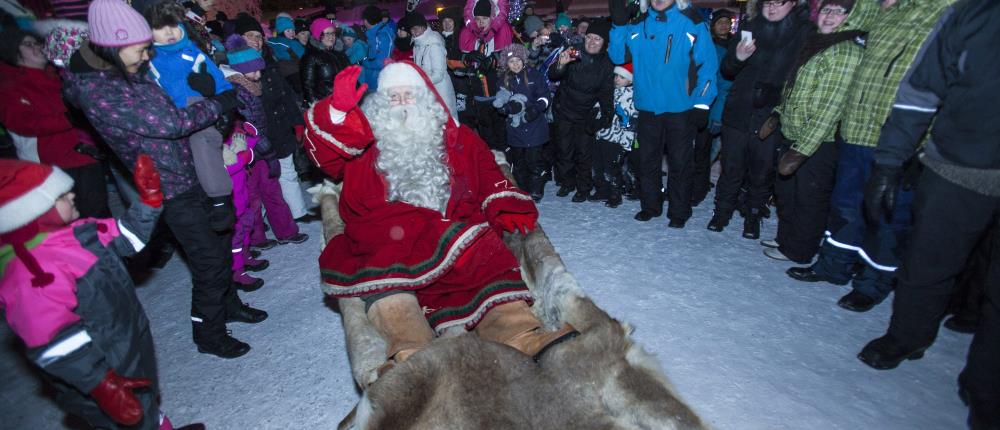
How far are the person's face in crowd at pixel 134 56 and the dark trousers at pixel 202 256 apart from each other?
25.6 inches

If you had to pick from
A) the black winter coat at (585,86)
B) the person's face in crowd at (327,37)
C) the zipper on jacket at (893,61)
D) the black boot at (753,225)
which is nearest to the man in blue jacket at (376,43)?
the person's face in crowd at (327,37)

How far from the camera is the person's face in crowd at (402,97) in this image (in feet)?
9.32

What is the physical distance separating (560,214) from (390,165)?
2729 millimetres

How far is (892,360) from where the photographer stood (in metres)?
2.66

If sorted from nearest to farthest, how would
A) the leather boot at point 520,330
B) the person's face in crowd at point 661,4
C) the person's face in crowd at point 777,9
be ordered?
the leather boot at point 520,330
the person's face in crowd at point 777,9
the person's face in crowd at point 661,4

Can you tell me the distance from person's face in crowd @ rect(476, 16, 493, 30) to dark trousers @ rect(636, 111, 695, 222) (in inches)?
98.6

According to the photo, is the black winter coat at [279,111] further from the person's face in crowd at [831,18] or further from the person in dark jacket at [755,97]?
the person's face in crowd at [831,18]

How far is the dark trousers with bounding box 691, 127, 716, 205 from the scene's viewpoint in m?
4.88

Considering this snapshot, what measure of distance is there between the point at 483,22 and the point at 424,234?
4.22 m

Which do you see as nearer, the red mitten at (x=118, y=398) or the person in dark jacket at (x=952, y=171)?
the red mitten at (x=118, y=398)

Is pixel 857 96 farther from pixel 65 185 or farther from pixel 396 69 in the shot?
pixel 65 185

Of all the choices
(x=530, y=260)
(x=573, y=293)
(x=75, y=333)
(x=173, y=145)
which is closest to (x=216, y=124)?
(x=173, y=145)

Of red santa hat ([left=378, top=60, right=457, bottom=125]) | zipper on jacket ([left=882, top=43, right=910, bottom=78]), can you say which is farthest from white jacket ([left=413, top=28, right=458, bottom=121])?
zipper on jacket ([left=882, top=43, right=910, bottom=78])

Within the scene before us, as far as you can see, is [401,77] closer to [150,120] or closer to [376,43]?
[150,120]
